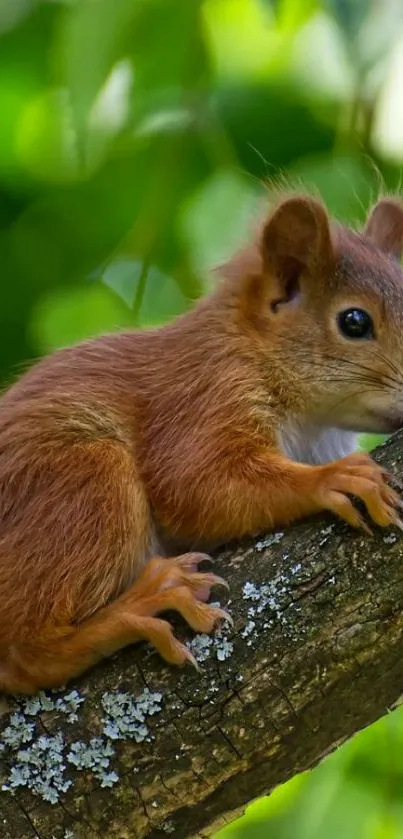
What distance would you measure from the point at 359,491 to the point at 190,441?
1.28 feet

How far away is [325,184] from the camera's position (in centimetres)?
240

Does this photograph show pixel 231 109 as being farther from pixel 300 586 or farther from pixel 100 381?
pixel 300 586

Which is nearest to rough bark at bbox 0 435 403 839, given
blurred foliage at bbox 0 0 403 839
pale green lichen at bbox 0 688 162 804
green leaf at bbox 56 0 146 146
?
pale green lichen at bbox 0 688 162 804

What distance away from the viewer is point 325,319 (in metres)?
2.11

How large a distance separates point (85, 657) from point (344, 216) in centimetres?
114

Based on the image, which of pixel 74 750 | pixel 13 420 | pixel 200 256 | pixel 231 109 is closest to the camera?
pixel 74 750

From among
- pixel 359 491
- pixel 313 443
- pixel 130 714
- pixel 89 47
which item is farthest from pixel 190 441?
pixel 89 47

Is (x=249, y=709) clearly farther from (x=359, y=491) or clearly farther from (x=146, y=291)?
(x=146, y=291)

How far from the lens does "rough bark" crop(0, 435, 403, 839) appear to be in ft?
5.28

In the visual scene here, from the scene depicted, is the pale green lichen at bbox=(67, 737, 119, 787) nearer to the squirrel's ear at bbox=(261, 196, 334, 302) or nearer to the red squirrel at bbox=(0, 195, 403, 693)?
the red squirrel at bbox=(0, 195, 403, 693)

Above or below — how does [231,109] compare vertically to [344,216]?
above

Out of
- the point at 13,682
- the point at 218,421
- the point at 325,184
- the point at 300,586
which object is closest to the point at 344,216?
the point at 325,184

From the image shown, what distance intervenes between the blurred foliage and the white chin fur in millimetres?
354

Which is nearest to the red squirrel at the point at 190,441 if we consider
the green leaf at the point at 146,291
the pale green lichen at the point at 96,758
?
the pale green lichen at the point at 96,758
